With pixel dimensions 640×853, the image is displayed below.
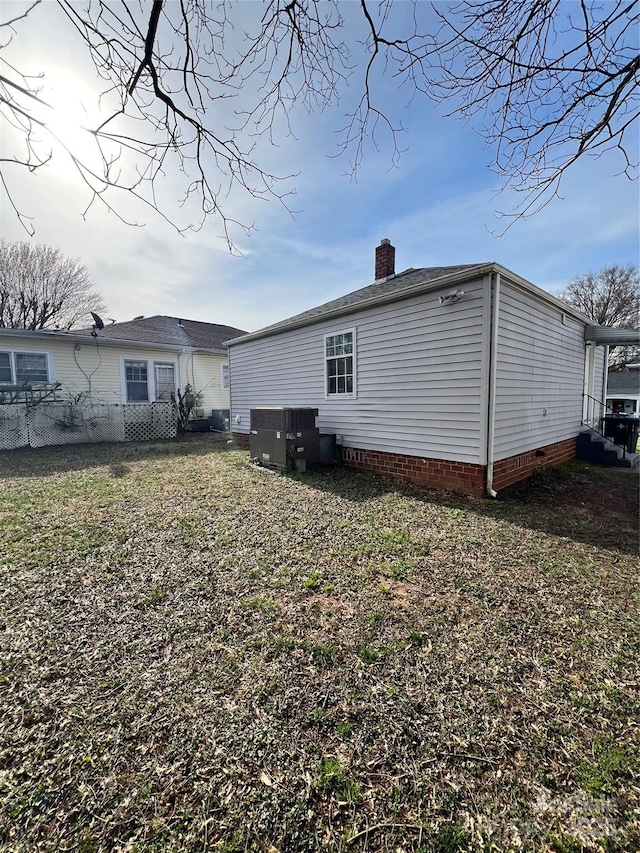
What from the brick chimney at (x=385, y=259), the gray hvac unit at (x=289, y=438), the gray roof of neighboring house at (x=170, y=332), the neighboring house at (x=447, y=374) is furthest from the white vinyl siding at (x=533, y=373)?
the gray roof of neighboring house at (x=170, y=332)

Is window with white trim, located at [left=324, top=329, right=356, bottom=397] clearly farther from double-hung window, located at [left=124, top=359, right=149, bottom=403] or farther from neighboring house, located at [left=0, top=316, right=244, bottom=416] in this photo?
double-hung window, located at [left=124, top=359, right=149, bottom=403]

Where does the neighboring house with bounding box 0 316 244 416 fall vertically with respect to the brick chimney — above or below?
below

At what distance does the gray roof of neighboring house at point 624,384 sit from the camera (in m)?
26.7

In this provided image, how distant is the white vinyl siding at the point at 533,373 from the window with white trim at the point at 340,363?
8.93ft

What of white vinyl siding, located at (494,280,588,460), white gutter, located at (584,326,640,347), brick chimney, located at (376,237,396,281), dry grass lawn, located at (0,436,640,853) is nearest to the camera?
dry grass lawn, located at (0,436,640,853)

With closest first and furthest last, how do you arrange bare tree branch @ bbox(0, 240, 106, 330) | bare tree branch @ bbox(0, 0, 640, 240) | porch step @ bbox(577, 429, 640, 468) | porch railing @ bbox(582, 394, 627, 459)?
bare tree branch @ bbox(0, 0, 640, 240) < porch step @ bbox(577, 429, 640, 468) < porch railing @ bbox(582, 394, 627, 459) < bare tree branch @ bbox(0, 240, 106, 330)

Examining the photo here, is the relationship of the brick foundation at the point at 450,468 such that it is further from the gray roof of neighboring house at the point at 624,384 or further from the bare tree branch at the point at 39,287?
the gray roof of neighboring house at the point at 624,384

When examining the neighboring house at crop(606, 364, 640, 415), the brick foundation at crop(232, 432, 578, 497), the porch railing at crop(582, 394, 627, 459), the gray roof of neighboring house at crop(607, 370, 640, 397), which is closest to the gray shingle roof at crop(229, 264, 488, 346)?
the brick foundation at crop(232, 432, 578, 497)

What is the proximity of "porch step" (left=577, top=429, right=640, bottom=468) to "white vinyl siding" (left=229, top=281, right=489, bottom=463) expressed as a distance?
5.52 m

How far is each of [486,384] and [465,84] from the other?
3.29 meters

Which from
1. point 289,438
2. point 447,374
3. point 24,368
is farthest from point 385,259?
point 24,368

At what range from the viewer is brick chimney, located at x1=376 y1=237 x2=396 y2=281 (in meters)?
8.63

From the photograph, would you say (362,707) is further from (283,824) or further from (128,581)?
(128,581)

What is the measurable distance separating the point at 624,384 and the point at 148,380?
109 ft
